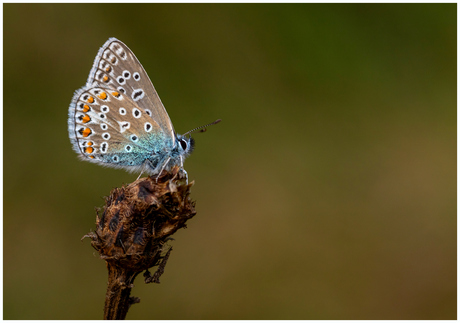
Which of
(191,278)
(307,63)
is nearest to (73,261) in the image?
(191,278)

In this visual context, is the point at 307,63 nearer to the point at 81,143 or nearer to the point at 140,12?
the point at 140,12

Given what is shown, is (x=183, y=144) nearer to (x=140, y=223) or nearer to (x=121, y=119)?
(x=121, y=119)

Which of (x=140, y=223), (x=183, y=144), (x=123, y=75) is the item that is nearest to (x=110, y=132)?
(x=123, y=75)

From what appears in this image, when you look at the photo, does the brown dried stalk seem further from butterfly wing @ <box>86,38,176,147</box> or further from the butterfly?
butterfly wing @ <box>86,38,176,147</box>

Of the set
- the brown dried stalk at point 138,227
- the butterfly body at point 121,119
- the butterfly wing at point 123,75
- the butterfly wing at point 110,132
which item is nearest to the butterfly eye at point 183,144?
the butterfly body at point 121,119

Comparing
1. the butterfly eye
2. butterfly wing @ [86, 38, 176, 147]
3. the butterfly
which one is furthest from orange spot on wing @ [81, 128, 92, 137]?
the butterfly eye
